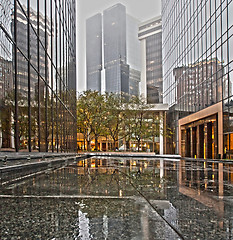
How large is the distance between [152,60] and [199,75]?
90.4 m

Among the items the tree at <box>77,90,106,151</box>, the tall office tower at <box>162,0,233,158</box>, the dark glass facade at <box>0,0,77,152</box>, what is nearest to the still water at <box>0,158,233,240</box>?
the dark glass facade at <box>0,0,77,152</box>

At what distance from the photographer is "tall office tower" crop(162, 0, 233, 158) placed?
25.3 m

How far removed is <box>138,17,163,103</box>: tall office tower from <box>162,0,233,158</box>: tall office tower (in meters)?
65.2

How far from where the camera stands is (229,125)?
80.2 ft

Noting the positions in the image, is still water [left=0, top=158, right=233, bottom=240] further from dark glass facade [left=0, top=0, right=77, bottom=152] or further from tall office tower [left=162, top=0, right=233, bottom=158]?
tall office tower [left=162, top=0, right=233, bottom=158]

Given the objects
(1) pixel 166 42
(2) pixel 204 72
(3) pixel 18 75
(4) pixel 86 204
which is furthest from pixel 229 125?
(1) pixel 166 42

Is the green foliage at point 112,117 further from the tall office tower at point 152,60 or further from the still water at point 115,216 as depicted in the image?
the tall office tower at point 152,60

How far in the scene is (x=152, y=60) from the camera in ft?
395

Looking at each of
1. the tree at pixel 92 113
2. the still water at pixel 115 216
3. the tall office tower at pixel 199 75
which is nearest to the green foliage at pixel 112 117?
the tree at pixel 92 113

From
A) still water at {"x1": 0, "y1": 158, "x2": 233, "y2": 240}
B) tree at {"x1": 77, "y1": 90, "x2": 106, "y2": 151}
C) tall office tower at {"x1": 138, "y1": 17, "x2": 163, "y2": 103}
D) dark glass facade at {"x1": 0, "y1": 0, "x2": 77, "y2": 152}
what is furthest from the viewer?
tall office tower at {"x1": 138, "y1": 17, "x2": 163, "y2": 103}

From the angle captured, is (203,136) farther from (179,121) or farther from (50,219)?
(50,219)

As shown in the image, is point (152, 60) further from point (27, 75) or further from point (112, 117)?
point (27, 75)

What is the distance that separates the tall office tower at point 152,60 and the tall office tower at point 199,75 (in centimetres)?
6523

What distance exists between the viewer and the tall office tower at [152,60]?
382 ft
